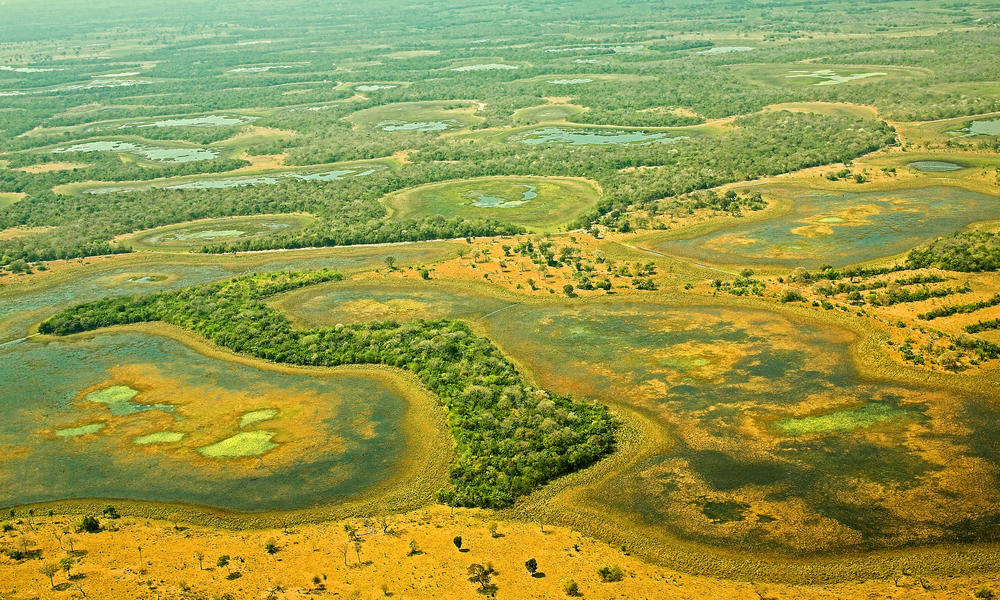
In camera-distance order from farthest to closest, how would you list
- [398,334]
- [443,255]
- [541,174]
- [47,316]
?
[541,174], [443,255], [47,316], [398,334]

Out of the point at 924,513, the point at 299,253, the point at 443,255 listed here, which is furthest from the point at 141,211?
the point at 924,513

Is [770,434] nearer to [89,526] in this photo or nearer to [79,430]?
[89,526]

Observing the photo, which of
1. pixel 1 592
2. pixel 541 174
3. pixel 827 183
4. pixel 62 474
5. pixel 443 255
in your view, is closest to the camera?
pixel 1 592

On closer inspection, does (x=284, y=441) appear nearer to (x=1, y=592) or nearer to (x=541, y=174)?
(x=1, y=592)

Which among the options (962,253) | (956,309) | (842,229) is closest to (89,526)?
(956,309)

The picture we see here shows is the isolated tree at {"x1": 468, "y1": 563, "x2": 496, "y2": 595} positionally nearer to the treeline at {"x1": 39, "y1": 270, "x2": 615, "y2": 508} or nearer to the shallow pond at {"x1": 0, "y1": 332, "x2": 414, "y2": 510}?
the treeline at {"x1": 39, "y1": 270, "x2": 615, "y2": 508}

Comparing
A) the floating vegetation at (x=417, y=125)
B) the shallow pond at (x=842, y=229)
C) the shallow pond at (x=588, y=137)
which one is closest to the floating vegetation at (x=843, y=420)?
the shallow pond at (x=842, y=229)
